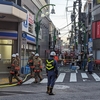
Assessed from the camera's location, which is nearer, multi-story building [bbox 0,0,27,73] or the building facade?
multi-story building [bbox 0,0,27,73]

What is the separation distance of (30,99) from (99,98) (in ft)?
8.90

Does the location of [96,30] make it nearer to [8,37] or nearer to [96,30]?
[96,30]

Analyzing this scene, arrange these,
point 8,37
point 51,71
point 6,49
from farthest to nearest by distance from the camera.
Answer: point 6,49
point 8,37
point 51,71

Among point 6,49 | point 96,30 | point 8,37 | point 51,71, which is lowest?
point 51,71

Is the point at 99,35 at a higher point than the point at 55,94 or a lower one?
higher

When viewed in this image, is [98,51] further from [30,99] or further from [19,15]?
[30,99]

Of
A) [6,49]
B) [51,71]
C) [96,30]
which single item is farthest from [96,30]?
[51,71]

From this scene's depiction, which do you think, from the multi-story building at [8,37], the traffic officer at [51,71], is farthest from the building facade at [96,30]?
the traffic officer at [51,71]

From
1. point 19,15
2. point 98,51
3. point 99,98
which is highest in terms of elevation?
point 19,15

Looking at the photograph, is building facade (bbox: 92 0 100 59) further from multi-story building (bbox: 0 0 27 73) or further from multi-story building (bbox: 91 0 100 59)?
multi-story building (bbox: 0 0 27 73)

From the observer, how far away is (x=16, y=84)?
16156mm

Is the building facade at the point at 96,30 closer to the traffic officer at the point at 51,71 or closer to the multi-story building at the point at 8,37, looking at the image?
the multi-story building at the point at 8,37

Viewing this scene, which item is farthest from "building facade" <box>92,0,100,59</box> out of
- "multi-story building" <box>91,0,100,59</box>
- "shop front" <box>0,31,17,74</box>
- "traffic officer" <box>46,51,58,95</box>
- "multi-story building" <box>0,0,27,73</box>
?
"traffic officer" <box>46,51,58,95</box>

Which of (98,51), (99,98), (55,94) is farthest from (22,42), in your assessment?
(98,51)
